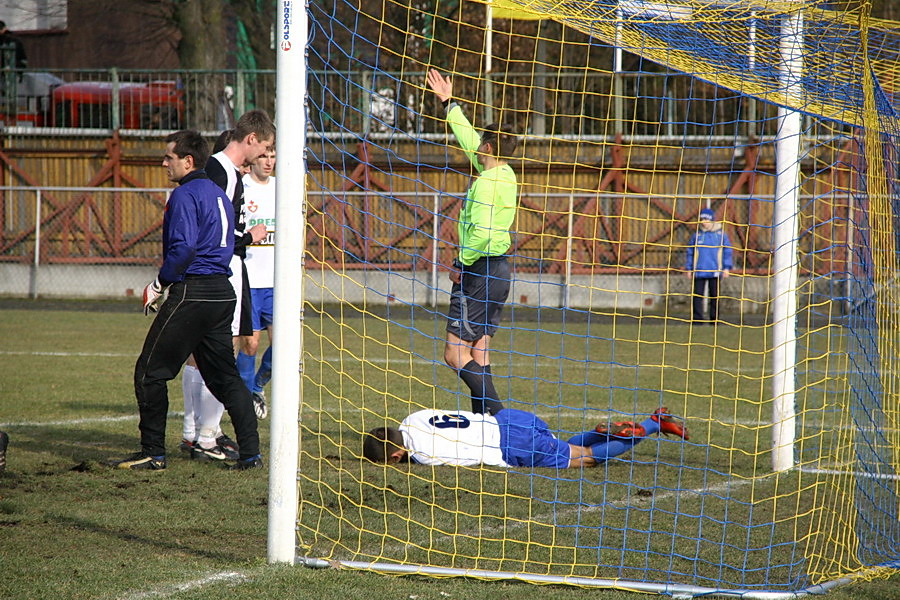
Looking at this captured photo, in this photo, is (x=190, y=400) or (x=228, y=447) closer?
(x=228, y=447)

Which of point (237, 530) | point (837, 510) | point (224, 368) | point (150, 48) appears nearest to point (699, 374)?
point (837, 510)

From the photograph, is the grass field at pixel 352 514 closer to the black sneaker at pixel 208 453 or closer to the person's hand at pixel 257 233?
the black sneaker at pixel 208 453

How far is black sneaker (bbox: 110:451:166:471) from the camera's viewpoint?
5.95 meters

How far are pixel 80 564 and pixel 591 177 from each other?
18.4 metres

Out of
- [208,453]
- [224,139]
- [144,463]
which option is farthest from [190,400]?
[224,139]

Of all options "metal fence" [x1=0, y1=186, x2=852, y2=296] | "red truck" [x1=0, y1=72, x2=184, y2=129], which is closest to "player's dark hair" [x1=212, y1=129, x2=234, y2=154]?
"metal fence" [x1=0, y1=186, x2=852, y2=296]

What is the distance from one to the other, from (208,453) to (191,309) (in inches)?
41.0

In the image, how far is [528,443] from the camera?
5.93 m

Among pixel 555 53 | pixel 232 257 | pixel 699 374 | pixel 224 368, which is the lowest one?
pixel 699 374

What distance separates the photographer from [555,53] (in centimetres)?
2703

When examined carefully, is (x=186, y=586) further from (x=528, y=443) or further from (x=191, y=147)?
(x=191, y=147)

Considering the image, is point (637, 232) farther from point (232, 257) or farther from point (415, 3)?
point (232, 257)

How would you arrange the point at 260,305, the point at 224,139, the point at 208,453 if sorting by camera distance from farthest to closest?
1. the point at 260,305
2. the point at 224,139
3. the point at 208,453

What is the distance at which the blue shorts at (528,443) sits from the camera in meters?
5.93
